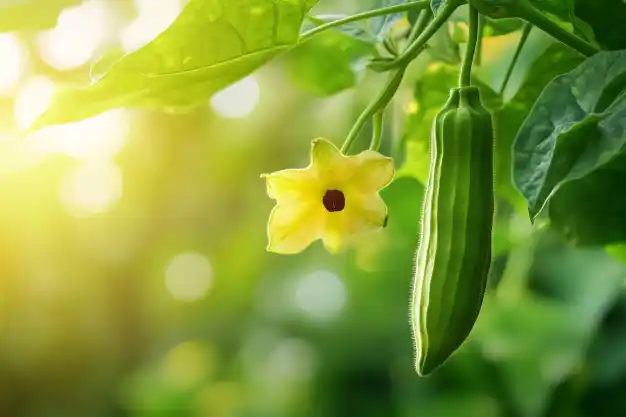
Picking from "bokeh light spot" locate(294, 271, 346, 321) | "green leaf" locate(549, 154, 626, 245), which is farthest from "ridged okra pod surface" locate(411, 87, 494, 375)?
"bokeh light spot" locate(294, 271, 346, 321)

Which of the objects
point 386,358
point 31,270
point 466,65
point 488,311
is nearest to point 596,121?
point 466,65

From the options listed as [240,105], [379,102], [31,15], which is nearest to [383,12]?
[379,102]

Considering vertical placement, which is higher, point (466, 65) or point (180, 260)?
point (466, 65)

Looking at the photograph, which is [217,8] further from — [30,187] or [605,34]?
[30,187]

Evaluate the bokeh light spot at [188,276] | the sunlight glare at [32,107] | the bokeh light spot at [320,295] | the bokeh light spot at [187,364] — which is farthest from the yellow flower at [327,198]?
the bokeh light spot at [188,276]

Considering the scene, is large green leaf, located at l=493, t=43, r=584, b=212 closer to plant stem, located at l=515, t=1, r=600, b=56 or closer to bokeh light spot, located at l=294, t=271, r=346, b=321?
plant stem, located at l=515, t=1, r=600, b=56

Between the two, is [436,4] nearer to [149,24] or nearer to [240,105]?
[149,24]

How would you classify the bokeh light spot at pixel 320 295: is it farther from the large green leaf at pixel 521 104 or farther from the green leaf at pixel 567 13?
the green leaf at pixel 567 13
